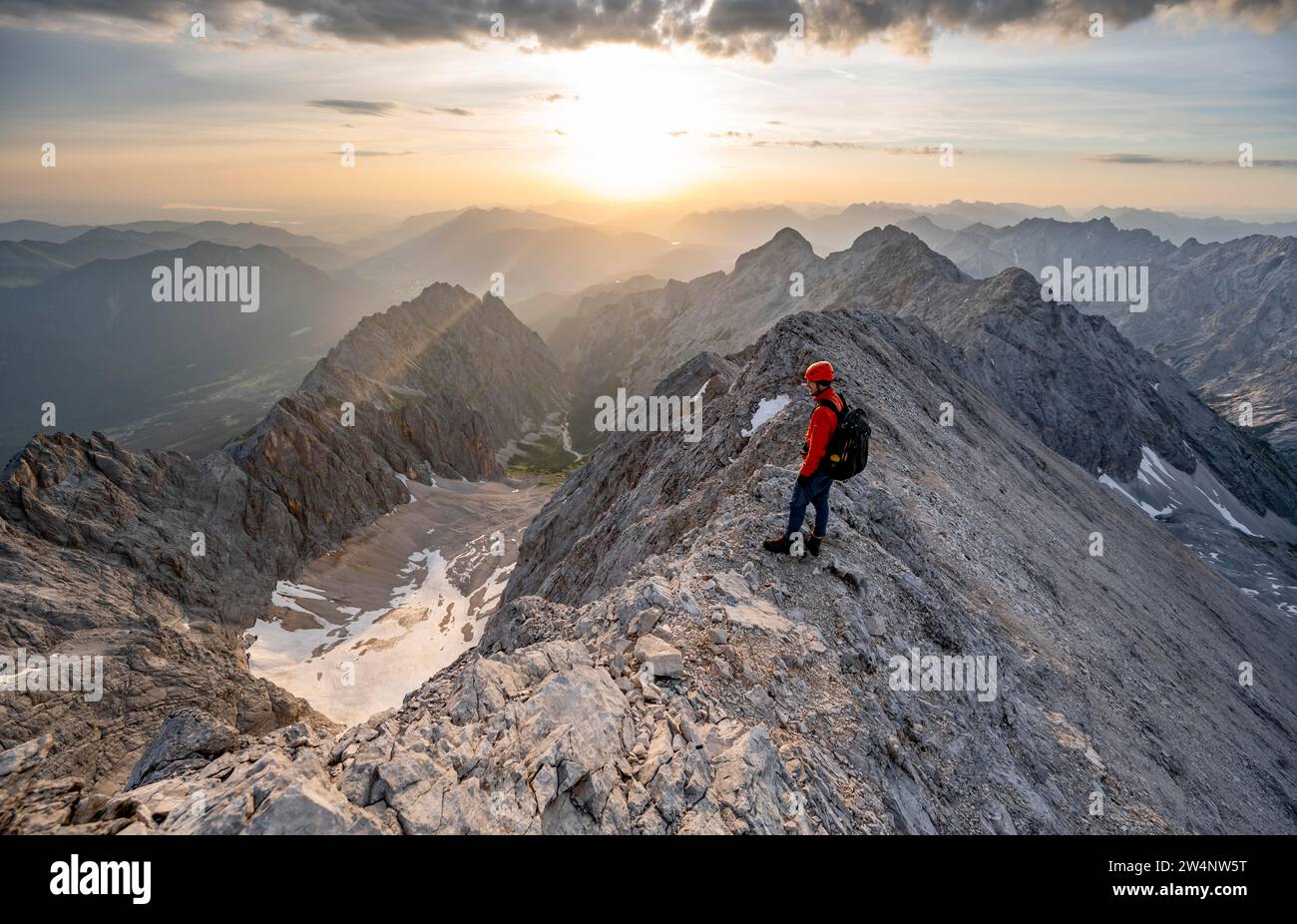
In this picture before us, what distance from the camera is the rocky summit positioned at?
8.35 meters

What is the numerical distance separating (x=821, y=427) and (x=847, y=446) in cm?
68

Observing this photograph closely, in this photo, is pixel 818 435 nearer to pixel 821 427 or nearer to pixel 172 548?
pixel 821 427

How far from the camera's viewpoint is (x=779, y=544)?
15.6 m

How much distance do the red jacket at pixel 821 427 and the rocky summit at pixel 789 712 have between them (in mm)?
3105

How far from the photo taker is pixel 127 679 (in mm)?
47000

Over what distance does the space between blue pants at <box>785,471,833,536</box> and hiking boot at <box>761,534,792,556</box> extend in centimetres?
18

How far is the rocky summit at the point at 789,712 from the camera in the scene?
27.4 ft
